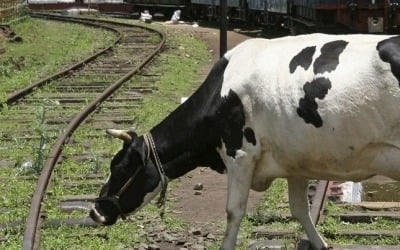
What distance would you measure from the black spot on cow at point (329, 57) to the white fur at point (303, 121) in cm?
3

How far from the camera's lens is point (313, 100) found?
4.76 metres

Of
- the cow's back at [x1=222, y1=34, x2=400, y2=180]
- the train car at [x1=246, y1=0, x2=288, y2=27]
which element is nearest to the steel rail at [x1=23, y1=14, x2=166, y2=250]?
the cow's back at [x1=222, y1=34, x2=400, y2=180]

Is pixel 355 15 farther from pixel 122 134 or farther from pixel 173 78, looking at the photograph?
pixel 122 134

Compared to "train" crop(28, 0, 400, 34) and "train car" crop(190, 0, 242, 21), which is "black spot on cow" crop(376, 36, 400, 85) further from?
"train car" crop(190, 0, 242, 21)

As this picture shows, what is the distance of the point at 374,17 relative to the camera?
2048cm

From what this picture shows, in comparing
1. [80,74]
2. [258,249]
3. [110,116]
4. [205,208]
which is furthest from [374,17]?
[258,249]

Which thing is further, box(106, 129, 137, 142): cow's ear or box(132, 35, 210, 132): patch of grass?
box(132, 35, 210, 132): patch of grass

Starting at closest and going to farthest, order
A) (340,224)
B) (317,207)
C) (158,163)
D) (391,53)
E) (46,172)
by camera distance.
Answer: (391,53) → (158,163) → (340,224) → (317,207) → (46,172)

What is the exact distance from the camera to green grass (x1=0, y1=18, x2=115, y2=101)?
16.8m

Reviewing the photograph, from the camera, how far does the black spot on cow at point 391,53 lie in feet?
15.0

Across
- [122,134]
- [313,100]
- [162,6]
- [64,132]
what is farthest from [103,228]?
[162,6]

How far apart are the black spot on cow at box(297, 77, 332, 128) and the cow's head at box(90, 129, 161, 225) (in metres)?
1.15

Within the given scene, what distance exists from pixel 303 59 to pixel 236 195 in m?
0.91

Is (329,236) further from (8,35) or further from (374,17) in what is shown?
(8,35)
